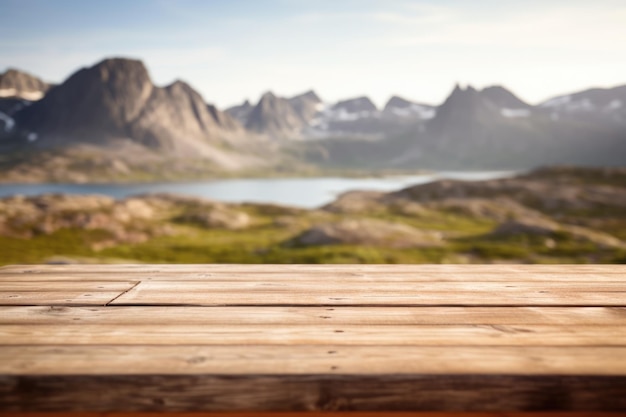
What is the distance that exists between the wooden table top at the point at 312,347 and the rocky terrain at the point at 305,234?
104 ft

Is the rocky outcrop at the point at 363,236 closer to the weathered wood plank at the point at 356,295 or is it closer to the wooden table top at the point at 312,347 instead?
the weathered wood plank at the point at 356,295

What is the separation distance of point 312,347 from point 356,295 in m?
1.18

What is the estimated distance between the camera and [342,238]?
5056cm

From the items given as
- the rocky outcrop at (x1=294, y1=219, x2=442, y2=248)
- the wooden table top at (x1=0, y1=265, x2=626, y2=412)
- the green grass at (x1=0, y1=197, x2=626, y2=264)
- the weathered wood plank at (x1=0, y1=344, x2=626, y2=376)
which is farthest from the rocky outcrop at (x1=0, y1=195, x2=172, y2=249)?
the weathered wood plank at (x1=0, y1=344, x2=626, y2=376)

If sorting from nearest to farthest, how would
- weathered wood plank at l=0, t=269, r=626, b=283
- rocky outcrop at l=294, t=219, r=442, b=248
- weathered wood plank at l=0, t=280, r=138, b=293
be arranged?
weathered wood plank at l=0, t=280, r=138, b=293
weathered wood plank at l=0, t=269, r=626, b=283
rocky outcrop at l=294, t=219, r=442, b=248

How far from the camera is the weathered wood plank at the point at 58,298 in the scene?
353 centimetres

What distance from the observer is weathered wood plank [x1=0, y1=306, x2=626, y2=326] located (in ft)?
10.1

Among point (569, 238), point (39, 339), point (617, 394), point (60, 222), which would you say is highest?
point (39, 339)

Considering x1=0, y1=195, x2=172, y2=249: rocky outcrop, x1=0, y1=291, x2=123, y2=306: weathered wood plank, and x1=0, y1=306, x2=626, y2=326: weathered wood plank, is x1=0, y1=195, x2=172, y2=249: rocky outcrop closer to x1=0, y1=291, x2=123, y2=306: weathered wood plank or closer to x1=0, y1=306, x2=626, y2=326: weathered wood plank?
x1=0, y1=291, x2=123, y2=306: weathered wood plank

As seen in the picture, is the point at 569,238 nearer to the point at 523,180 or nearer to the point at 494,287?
the point at 494,287

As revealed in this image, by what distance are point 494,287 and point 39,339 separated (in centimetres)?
370

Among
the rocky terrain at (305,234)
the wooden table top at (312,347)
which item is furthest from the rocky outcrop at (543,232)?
the wooden table top at (312,347)

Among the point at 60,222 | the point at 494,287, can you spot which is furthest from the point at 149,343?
the point at 60,222

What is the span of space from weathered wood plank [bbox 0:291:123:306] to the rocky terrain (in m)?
30.6
